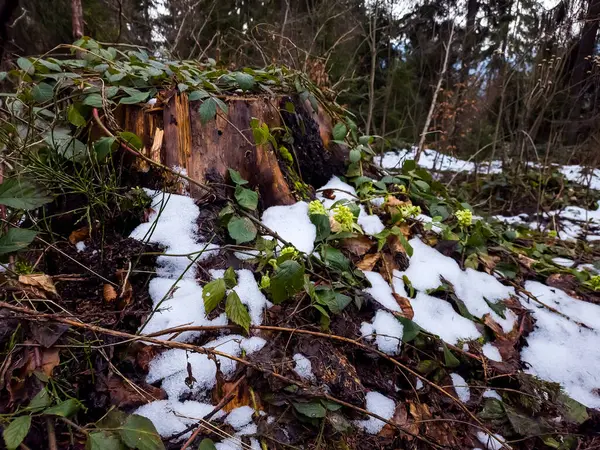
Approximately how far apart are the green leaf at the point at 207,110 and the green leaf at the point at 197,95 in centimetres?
5

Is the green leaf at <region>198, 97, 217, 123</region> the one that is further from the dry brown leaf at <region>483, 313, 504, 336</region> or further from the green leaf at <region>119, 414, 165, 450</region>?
the dry brown leaf at <region>483, 313, 504, 336</region>

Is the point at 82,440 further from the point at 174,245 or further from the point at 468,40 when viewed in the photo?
the point at 468,40

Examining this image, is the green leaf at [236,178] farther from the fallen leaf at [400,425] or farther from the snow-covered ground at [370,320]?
the fallen leaf at [400,425]

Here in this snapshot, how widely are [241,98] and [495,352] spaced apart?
5.54 ft

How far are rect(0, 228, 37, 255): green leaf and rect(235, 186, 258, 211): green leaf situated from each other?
0.77 metres

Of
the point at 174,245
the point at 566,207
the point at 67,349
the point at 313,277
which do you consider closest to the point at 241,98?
the point at 174,245

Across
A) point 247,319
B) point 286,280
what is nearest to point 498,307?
point 286,280

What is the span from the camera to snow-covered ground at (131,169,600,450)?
3.59ft

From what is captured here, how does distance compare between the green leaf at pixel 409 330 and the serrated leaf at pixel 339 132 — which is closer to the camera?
the green leaf at pixel 409 330

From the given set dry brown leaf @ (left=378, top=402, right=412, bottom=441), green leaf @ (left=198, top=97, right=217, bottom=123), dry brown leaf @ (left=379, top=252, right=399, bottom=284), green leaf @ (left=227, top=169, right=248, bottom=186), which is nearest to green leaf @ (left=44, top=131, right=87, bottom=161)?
green leaf @ (left=198, top=97, right=217, bottom=123)

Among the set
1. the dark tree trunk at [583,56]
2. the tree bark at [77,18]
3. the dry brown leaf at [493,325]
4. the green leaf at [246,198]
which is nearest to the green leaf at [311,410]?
the green leaf at [246,198]

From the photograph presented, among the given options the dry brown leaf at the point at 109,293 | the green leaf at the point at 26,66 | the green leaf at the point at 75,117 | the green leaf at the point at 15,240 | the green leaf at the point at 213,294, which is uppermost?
the green leaf at the point at 26,66

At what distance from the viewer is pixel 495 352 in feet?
4.99

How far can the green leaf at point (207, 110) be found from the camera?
160 centimetres
